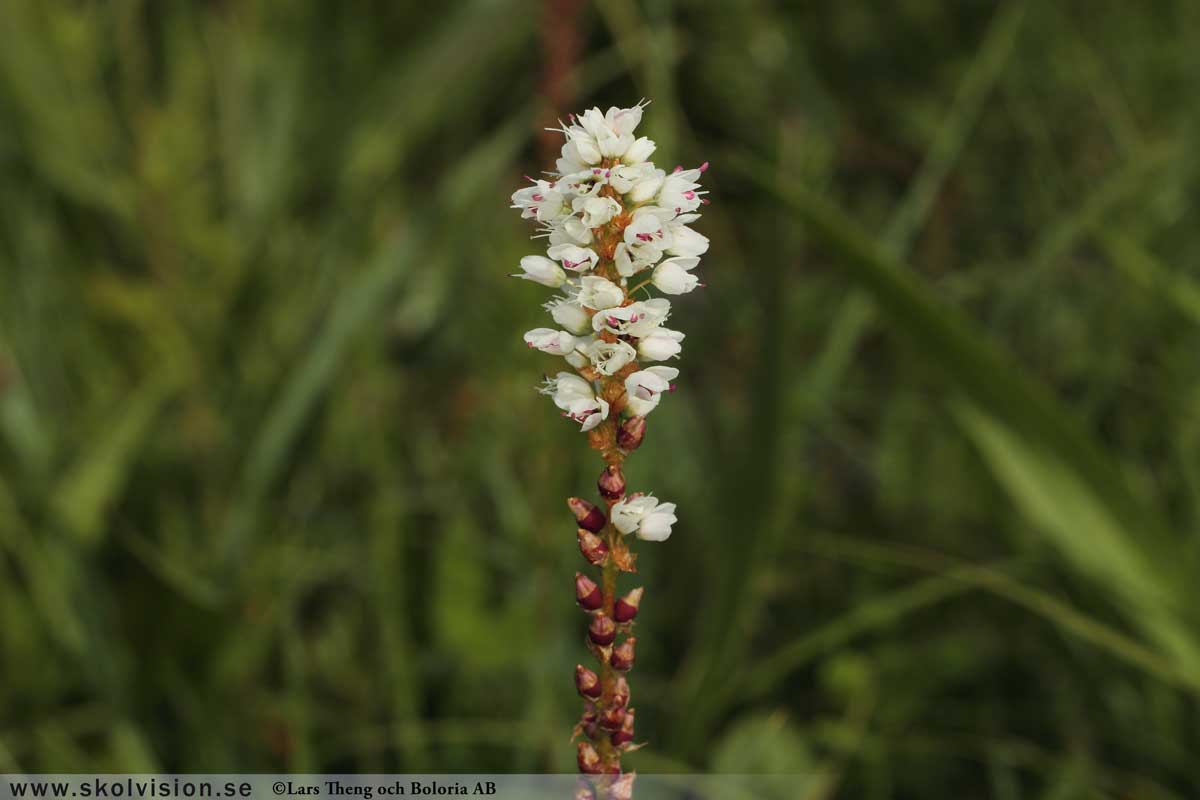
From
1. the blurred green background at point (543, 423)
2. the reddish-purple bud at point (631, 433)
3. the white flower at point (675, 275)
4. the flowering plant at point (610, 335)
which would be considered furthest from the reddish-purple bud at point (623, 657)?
the blurred green background at point (543, 423)

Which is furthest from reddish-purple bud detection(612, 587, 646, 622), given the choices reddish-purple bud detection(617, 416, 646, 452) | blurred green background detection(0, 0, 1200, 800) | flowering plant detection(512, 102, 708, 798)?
blurred green background detection(0, 0, 1200, 800)

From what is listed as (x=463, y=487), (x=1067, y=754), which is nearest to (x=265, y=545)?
(x=463, y=487)

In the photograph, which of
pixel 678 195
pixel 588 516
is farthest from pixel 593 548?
pixel 678 195

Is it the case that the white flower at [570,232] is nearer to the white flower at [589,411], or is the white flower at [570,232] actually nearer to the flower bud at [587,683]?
the white flower at [589,411]

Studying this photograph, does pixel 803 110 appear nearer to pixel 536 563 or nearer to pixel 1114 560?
pixel 536 563

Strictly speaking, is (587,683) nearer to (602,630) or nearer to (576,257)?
(602,630)

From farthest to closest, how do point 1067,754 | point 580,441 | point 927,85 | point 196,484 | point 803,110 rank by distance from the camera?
point 927,85, point 803,110, point 196,484, point 580,441, point 1067,754

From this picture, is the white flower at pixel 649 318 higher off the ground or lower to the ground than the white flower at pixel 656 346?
higher
